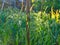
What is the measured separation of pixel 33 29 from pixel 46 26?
195 mm

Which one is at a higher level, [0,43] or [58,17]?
[58,17]

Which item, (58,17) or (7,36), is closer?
(7,36)

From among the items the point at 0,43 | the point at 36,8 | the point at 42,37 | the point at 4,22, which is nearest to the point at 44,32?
the point at 42,37

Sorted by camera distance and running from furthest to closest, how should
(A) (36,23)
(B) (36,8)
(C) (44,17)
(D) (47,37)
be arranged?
(B) (36,8) < (C) (44,17) < (A) (36,23) < (D) (47,37)

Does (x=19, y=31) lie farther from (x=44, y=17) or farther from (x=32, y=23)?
(x=44, y=17)

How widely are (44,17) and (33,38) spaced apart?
2.36ft

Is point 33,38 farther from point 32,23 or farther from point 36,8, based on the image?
point 36,8

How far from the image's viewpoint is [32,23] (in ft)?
11.6

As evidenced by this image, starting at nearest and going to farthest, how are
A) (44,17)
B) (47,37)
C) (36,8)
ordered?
(47,37) < (44,17) < (36,8)

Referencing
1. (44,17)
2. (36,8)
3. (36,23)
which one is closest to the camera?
(36,23)

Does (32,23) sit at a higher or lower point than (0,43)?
higher

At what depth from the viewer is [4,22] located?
388 centimetres

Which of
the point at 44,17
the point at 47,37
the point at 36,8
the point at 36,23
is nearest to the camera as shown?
the point at 47,37

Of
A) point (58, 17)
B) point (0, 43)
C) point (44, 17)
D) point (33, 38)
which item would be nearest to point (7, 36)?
point (0, 43)
